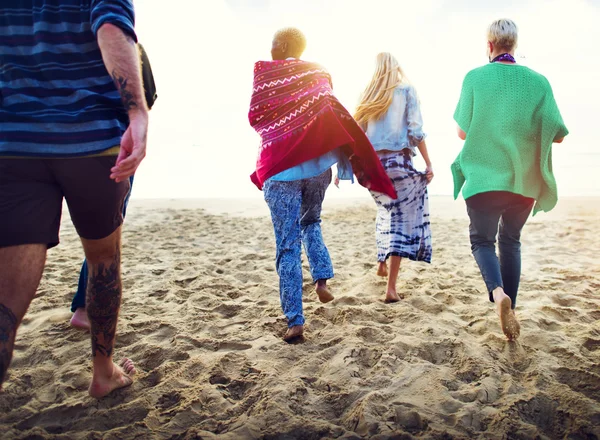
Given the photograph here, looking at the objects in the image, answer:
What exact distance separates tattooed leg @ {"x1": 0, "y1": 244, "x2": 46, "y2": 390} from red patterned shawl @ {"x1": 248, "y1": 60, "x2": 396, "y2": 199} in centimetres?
141

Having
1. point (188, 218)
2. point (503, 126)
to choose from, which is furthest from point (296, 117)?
point (188, 218)

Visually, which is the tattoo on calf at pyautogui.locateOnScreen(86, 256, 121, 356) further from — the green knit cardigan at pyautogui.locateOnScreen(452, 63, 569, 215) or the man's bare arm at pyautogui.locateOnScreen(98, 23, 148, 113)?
the green knit cardigan at pyautogui.locateOnScreen(452, 63, 569, 215)

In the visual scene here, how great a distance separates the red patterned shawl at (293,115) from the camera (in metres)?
2.65

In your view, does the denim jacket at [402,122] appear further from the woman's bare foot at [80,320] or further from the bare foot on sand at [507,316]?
the woman's bare foot at [80,320]

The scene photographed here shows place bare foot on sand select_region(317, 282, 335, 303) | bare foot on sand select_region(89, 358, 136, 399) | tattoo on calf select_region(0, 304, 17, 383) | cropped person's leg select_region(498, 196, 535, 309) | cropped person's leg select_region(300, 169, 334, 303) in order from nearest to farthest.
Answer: tattoo on calf select_region(0, 304, 17, 383), bare foot on sand select_region(89, 358, 136, 399), cropped person's leg select_region(498, 196, 535, 309), cropped person's leg select_region(300, 169, 334, 303), bare foot on sand select_region(317, 282, 335, 303)

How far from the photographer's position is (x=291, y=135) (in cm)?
264

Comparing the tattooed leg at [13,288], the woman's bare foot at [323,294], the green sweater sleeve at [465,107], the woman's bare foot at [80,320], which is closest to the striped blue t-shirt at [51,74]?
the tattooed leg at [13,288]

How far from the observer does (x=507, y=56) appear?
2.63 meters

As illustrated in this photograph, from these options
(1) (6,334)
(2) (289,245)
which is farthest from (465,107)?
(1) (6,334)

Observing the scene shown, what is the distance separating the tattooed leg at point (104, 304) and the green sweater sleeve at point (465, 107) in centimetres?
201

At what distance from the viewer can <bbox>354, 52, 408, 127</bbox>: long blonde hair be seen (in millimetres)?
3385

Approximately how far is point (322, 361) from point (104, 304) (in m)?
1.13

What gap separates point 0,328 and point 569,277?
167 inches

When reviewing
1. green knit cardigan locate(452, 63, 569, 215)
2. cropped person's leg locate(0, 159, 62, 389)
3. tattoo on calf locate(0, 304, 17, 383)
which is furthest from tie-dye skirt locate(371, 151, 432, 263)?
tattoo on calf locate(0, 304, 17, 383)
